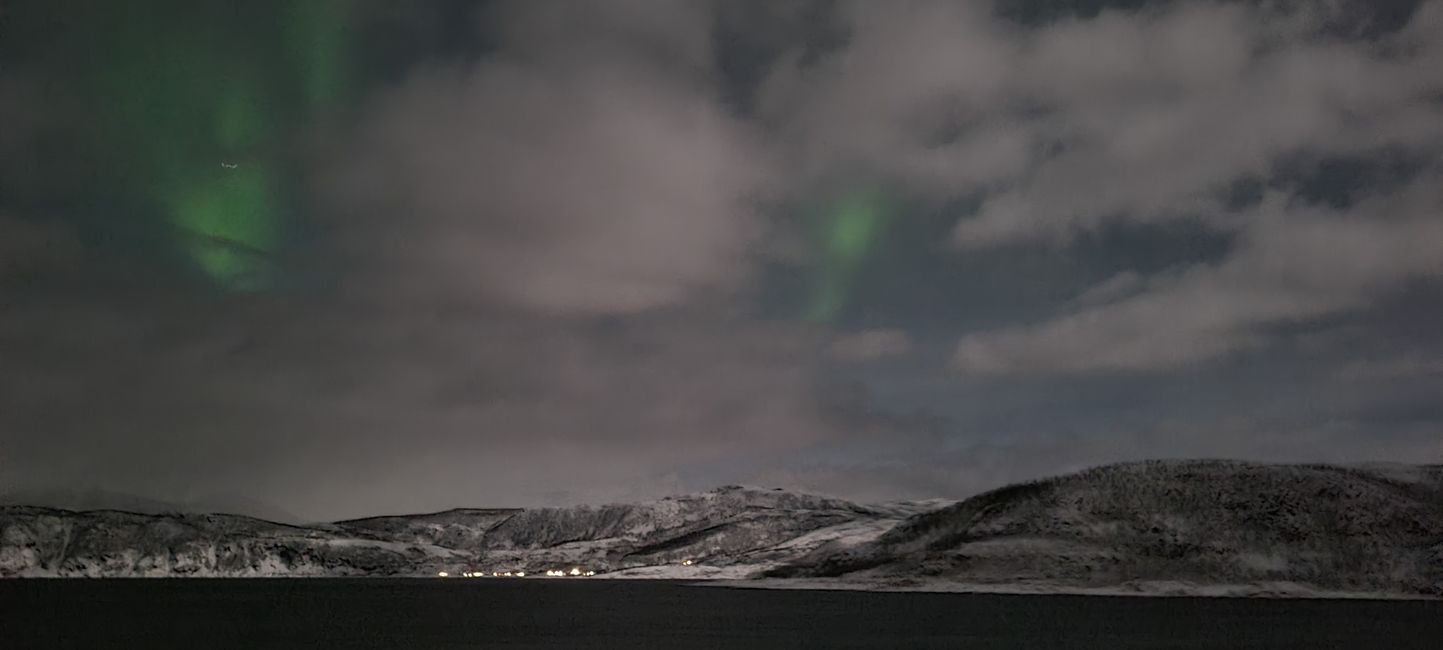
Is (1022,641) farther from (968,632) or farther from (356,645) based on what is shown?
(356,645)

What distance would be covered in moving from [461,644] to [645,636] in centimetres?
1514

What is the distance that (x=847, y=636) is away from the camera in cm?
8381

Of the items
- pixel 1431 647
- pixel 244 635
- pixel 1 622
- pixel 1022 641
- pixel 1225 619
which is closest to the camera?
pixel 1431 647

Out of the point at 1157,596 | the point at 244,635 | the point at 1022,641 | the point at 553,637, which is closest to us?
the point at 1022,641

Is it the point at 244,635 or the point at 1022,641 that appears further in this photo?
the point at 244,635

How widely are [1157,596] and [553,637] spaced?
147556 mm

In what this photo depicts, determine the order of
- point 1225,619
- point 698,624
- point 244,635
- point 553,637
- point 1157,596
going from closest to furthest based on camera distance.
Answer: point 553,637, point 244,635, point 698,624, point 1225,619, point 1157,596

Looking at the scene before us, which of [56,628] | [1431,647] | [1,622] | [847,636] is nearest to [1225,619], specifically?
[1431,647]

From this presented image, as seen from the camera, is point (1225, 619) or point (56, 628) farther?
point (1225, 619)

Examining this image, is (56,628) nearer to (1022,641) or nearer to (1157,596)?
(1022,641)

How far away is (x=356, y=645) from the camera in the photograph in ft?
253

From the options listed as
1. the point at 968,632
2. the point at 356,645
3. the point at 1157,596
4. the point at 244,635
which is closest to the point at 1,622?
the point at 244,635

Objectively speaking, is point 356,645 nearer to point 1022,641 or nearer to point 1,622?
point 1022,641

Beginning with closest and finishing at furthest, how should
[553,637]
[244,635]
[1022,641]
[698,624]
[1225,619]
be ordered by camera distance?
1. [1022,641]
2. [553,637]
3. [244,635]
4. [698,624]
5. [1225,619]
